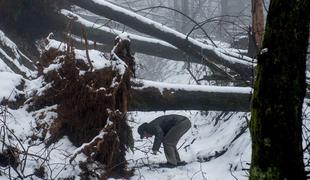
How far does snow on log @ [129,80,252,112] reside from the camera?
6.75 metres

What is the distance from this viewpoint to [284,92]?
2.96 meters

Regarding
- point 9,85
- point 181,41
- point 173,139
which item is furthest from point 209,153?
point 9,85

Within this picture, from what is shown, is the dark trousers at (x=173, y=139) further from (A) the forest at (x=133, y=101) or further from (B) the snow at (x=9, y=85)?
(B) the snow at (x=9, y=85)

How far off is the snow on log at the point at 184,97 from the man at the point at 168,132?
1.15 m

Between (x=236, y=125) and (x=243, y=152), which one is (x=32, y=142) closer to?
(x=243, y=152)

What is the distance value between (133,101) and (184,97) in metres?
0.78

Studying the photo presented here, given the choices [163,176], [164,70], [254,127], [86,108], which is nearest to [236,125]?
[163,176]

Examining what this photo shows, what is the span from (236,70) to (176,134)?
1.53m

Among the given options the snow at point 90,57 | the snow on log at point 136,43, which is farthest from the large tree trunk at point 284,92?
the snow on log at point 136,43

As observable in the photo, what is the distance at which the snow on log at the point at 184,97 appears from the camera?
22.1ft

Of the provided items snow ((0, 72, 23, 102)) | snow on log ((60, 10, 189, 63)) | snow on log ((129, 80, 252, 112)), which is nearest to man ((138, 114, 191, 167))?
snow on log ((129, 80, 252, 112))

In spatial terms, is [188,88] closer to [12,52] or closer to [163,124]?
[163,124]

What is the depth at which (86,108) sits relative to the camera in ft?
20.2

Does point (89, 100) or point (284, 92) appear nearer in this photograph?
point (284, 92)
